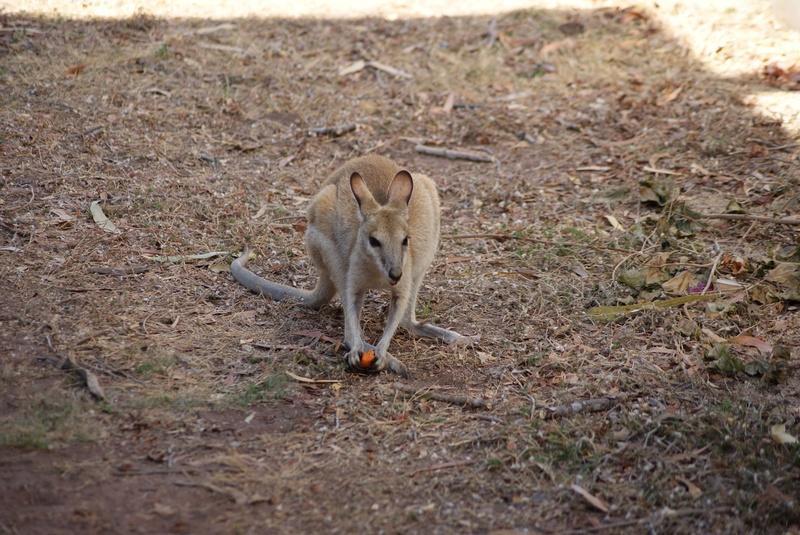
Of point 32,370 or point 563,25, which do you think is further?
point 563,25

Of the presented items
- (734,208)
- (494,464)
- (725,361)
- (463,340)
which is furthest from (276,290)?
(734,208)

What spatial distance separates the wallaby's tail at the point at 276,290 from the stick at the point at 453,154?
2542 mm

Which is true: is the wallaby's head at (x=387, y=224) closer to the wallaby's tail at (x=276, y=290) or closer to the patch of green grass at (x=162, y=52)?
the wallaby's tail at (x=276, y=290)

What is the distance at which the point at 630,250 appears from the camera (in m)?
5.71

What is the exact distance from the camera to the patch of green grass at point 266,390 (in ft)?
13.4

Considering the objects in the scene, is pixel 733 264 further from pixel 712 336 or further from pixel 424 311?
pixel 424 311

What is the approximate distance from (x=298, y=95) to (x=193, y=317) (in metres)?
3.65

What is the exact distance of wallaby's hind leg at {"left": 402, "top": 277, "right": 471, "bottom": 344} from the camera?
483 cm

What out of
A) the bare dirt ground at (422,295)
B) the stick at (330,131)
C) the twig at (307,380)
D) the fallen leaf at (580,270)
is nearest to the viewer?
the bare dirt ground at (422,295)

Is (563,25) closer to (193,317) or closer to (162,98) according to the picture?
(162,98)

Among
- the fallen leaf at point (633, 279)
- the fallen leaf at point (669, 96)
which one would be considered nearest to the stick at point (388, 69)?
the fallen leaf at point (669, 96)

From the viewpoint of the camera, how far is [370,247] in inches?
175

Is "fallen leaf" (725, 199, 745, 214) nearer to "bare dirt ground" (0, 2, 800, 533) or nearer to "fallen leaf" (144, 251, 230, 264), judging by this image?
"bare dirt ground" (0, 2, 800, 533)

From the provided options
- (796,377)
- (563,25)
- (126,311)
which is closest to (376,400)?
(126,311)
